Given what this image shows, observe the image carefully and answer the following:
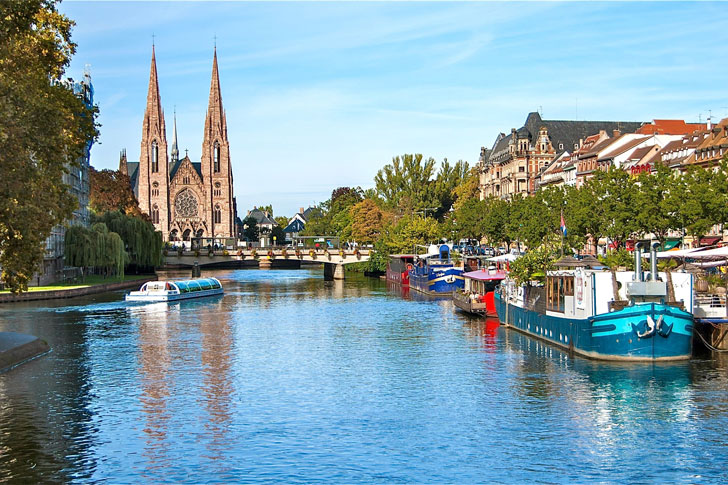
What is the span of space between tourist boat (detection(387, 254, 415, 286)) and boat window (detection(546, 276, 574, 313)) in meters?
69.2

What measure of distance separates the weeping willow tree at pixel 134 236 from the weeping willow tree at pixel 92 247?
10.3m

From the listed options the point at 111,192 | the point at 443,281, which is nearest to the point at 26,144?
the point at 443,281

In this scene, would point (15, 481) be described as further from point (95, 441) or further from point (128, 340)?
point (128, 340)

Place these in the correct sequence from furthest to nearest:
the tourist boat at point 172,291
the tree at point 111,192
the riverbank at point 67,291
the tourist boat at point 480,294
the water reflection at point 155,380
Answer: the tree at point 111,192 < the tourist boat at point 172,291 < the riverbank at point 67,291 < the tourist boat at point 480,294 < the water reflection at point 155,380

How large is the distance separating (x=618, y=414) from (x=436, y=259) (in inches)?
3231

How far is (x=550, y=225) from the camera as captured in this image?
113 meters

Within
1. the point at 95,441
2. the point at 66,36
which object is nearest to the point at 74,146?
the point at 66,36

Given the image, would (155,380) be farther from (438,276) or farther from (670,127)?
(670,127)

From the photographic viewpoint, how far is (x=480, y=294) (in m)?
76.4

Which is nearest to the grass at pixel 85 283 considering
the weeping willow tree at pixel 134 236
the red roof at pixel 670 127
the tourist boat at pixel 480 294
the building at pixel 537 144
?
the weeping willow tree at pixel 134 236

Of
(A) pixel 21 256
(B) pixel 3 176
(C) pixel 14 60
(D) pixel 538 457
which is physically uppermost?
(C) pixel 14 60

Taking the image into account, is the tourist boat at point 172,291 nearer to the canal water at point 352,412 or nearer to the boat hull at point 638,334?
the canal water at point 352,412

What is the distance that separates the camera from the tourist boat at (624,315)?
1710 inches

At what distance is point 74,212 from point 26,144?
78102 millimetres
